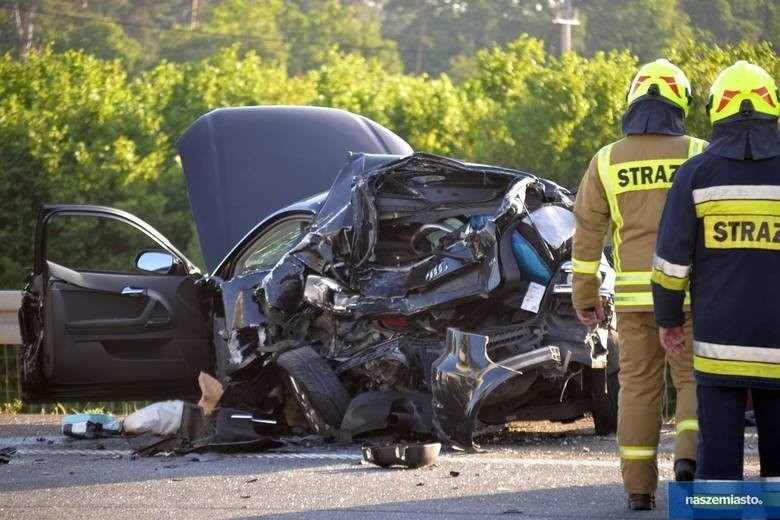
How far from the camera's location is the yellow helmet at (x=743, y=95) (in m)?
5.45

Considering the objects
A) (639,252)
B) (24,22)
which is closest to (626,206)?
(639,252)

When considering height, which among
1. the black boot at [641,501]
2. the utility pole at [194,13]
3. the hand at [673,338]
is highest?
the utility pole at [194,13]

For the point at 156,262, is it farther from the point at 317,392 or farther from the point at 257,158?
the point at 257,158

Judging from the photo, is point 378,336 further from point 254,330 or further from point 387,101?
point 387,101

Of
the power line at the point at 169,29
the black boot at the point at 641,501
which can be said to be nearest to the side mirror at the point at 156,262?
the black boot at the point at 641,501

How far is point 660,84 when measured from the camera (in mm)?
6375

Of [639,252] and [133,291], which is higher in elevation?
[639,252]

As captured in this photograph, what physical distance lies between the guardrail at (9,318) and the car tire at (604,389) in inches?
215

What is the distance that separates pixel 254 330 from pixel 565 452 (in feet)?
6.47

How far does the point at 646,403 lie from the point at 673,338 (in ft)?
2.11

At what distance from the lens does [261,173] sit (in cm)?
1174

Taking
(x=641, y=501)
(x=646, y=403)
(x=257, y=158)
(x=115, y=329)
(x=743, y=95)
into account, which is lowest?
(x=641, y=501)

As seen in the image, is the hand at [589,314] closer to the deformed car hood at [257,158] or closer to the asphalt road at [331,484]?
the asphalt road at [331,484]

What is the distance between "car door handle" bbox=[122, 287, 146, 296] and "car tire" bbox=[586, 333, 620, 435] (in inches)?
121
